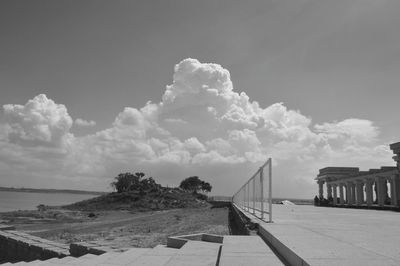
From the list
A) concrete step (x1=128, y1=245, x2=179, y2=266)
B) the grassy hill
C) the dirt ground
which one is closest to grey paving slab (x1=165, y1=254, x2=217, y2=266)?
concrete step (x1=128, y1=245, x2=179, y2=266)

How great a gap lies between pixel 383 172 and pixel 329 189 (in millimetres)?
17965

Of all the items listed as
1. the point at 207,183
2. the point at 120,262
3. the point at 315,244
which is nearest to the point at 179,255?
the point at 120,262

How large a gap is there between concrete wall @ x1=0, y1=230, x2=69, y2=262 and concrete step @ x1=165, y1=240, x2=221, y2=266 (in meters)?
6.24

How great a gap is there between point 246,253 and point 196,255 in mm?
799

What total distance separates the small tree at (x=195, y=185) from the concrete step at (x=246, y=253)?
115724 millimetres

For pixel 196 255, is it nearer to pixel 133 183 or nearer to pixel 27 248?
pixel 27 248

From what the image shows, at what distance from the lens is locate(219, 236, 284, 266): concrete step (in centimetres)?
554

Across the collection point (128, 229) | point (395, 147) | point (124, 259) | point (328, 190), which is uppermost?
point (395, 147)

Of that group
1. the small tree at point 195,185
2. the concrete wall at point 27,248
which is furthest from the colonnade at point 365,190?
the small tree at point 195,185

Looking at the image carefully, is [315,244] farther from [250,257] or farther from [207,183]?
[207,183]

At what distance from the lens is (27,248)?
15.0 meters

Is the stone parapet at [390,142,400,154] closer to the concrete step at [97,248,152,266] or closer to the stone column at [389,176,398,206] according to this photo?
the stone column at [389,176,398,206]

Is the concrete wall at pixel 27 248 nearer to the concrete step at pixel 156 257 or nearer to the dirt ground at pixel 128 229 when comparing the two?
the dirt ground at pixel 128 229

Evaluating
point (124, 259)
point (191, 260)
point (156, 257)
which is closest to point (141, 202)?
point (124, 259)
